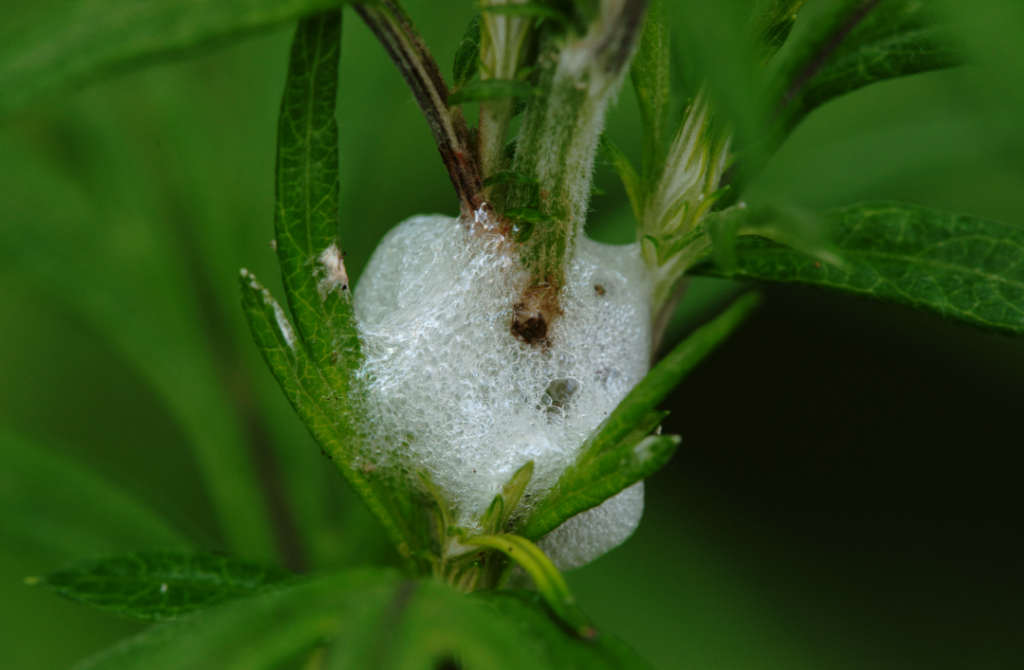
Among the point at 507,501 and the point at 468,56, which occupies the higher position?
the point at 468,56

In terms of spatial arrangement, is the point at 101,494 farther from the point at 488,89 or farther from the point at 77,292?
the point at 488,89

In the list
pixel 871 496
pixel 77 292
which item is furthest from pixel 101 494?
pixel 871 496

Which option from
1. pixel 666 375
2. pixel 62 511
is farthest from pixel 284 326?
pixel 62 511

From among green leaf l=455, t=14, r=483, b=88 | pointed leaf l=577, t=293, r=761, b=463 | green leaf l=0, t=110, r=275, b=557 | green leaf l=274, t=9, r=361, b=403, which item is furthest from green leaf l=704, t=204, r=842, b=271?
green leaf l=0, t=110, r=275, b=557

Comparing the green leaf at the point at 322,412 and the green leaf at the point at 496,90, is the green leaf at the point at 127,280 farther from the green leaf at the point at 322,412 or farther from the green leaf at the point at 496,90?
the green leaf at the point at 496,90

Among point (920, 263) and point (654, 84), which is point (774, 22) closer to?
point (654, 84)
